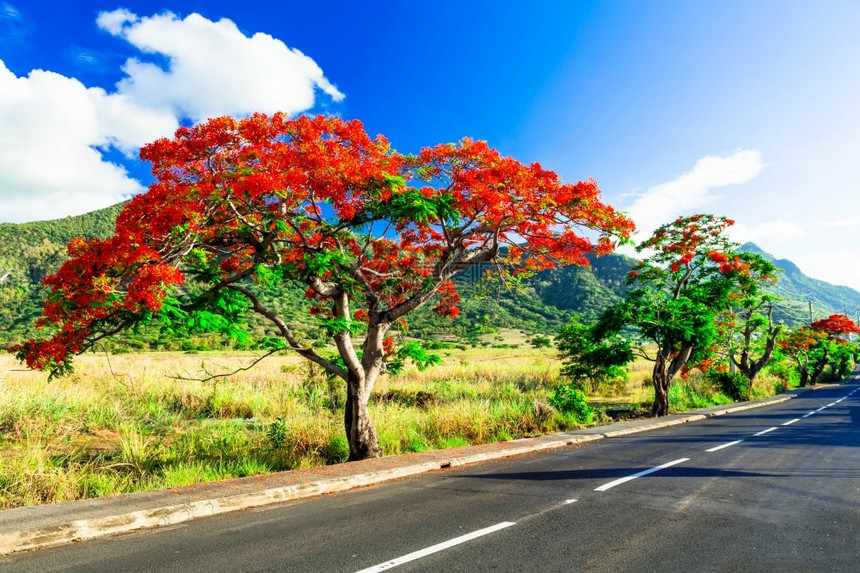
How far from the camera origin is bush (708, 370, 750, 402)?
28438 mm

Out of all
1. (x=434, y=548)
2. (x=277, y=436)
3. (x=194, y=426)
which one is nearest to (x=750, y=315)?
(x=277, y=436)

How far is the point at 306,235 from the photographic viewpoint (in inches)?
397

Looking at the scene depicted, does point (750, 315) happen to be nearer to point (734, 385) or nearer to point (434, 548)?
point (734, 385)

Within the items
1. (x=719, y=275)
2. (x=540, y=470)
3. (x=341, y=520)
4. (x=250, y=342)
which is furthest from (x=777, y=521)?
(x=719, y=275)

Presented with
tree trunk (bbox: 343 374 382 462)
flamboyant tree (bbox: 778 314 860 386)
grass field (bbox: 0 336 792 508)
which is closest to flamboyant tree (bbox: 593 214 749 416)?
grass field (bbox: 0 336 792 508)

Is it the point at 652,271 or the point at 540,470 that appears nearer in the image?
the point at 540,470

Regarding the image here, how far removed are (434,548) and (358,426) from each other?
5.41m

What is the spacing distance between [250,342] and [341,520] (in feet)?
10.8

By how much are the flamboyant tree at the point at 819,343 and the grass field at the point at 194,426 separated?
75.5 feet

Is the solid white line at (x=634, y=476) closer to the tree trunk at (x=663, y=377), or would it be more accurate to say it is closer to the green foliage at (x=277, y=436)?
the green foliage at (x=277, y=436)

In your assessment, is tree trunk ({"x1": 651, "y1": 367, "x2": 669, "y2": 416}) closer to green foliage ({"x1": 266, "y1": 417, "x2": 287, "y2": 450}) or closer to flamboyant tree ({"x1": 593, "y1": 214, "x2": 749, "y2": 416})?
flamboyant tree ({"x1": 593, "y1": 214, "x2": 749, "y2": 416})

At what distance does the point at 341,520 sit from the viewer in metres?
5.76

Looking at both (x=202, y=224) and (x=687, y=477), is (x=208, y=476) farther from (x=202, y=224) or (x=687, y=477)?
(x=687, y=477)

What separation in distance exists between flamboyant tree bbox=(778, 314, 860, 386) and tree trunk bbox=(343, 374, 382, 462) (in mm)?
34285
